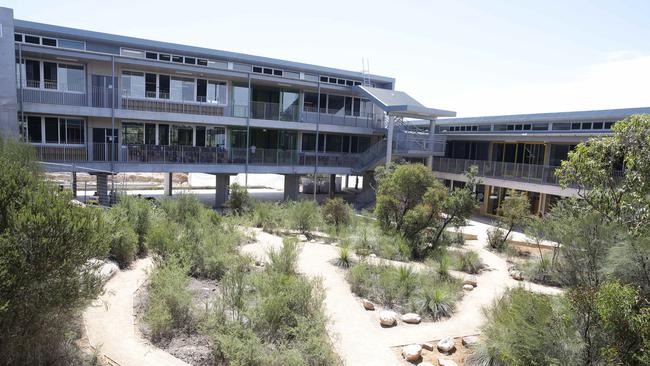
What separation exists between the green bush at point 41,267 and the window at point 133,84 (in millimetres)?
17886

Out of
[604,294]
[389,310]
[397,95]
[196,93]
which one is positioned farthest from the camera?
[397,95]

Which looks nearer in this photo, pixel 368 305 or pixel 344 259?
pixel 368 305

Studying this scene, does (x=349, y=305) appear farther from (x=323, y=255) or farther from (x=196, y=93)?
(x=196, y=93)

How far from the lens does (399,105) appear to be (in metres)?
26.8

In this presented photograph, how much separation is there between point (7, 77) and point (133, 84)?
231 inches

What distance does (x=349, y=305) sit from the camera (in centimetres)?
1077

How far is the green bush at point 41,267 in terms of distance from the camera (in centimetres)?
568

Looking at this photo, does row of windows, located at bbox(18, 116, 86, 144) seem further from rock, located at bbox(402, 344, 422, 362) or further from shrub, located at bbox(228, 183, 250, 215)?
rock, located at bbox(402, 344, 422, 362)

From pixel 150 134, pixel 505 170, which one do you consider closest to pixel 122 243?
pixel 150 134

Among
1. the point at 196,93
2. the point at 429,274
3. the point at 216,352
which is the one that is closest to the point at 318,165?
the point at 196,93

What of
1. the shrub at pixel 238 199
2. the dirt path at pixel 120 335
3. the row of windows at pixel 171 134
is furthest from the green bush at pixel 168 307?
the row of windows at pixel 171 134

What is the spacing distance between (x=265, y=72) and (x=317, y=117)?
4.57 meters

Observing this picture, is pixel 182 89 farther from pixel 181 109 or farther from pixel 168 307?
pixel 168 307

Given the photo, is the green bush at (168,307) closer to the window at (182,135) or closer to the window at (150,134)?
the window at (150,134)
